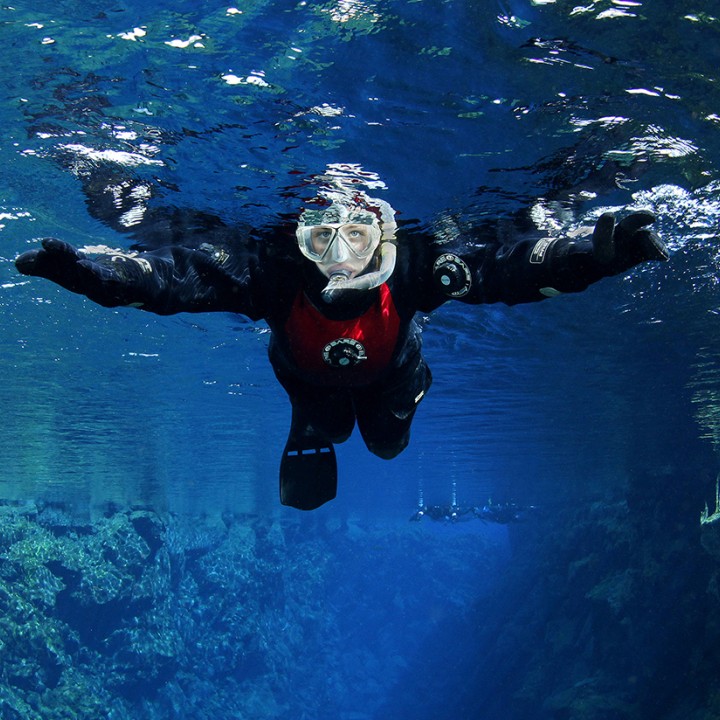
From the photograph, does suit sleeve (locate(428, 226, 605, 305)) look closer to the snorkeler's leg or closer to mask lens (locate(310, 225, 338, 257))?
mask lens (locate(310, 225, 338, 257))

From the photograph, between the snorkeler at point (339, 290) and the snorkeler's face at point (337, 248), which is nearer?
the snorkeler at point (339, 290)

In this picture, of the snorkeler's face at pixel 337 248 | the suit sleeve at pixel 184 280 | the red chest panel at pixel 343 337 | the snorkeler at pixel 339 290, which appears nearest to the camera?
the snorkeler at pixel 339 290

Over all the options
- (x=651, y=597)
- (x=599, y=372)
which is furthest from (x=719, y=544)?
(x=599, y=372)

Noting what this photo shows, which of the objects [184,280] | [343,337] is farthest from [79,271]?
[343,337]

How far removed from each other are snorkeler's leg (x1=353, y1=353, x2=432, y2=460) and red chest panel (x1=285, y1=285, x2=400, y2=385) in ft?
2.07

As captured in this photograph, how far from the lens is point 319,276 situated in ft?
15.8

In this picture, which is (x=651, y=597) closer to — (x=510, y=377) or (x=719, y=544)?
(x=719, y=544)

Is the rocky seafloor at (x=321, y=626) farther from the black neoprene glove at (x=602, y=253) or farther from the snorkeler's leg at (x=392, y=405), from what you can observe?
the black neoprene glove at (x=602, y=253)

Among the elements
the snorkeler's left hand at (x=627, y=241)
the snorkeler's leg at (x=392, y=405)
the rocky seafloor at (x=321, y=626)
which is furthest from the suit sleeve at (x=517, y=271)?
the rocky seafloor at (x=321, y=626)

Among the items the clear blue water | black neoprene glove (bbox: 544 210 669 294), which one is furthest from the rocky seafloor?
black neoprene glove (bbox: 544 210 669 294)

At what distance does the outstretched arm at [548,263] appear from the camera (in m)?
3.19

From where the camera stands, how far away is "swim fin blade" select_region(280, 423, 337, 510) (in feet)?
21.2

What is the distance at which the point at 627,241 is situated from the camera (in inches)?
126

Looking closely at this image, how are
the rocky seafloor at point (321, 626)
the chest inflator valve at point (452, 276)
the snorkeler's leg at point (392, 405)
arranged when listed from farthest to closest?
the rocky seafloor at point (321, 626)
the snorkeler's leg at point (392, 405)
the chest inflator valve at point (452, 276)
